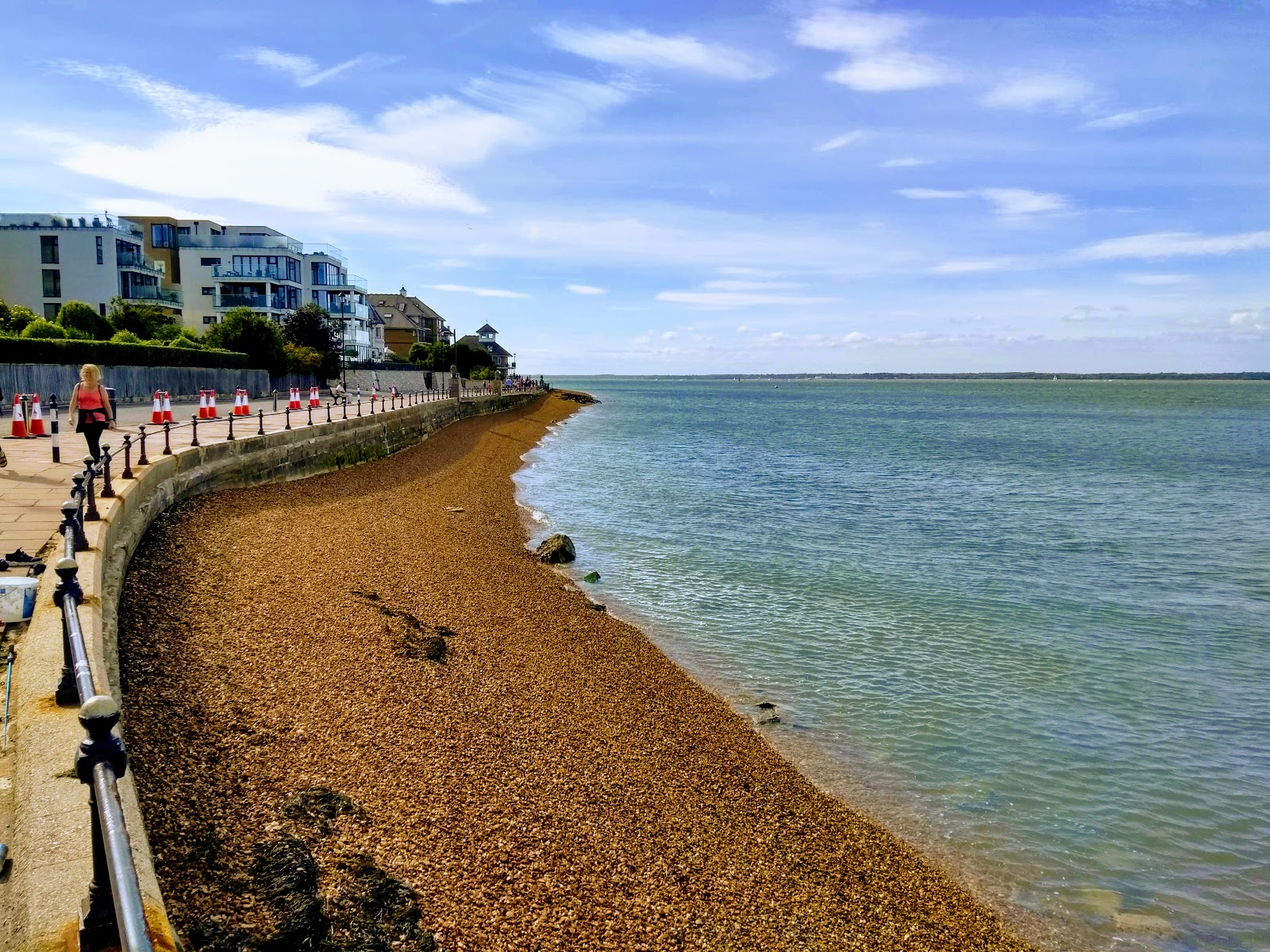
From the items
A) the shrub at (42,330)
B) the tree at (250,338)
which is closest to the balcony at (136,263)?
the tree at (250,338)

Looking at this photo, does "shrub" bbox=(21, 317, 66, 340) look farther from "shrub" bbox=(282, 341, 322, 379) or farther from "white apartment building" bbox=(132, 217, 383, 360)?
"white apartment building" bbox=(132, 217, 383, 360)

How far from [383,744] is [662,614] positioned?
8044mm

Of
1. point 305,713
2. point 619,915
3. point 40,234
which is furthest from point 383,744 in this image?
point 40,234

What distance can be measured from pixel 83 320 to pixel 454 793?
47.3 metres

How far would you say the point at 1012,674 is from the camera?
12.8m

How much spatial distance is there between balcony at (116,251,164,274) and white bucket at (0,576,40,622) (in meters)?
62.1

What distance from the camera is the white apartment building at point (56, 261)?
5816 centimetres

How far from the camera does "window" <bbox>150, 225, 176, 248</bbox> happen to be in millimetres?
69562

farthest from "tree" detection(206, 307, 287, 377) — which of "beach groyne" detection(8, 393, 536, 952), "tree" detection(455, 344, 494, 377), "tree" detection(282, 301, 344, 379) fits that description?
"tree" detection(455, 344, 494, 377)

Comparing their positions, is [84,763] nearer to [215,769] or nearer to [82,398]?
[215,769]

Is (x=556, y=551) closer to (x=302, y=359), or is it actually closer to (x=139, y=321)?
(x=139, y=321)

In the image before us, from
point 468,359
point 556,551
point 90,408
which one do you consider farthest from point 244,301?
point 90,408

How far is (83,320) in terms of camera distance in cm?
4512

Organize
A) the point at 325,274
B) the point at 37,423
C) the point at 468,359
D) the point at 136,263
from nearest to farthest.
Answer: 1. the point at 37,423
2. the point at 136,263
3. the point at 325,274
4. the point at 468,359
